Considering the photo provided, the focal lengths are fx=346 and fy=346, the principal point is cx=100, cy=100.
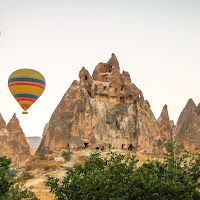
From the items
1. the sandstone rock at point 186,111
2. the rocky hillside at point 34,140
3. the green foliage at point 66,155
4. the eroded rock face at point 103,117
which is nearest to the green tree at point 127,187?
the green foliage at point 66,155

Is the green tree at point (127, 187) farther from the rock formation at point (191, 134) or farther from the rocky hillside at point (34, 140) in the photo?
the rocky hillside at point (34, 140)

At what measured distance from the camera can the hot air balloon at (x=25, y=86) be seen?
3934 centimetres

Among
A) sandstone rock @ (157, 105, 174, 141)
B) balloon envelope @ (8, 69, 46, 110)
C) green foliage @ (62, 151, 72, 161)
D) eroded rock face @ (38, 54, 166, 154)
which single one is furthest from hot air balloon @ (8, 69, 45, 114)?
sandstone rock @ (157, 105, 174, 141)

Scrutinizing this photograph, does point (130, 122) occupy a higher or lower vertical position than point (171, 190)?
higher

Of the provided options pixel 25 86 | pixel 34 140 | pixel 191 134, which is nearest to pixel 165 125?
pixel 191 134

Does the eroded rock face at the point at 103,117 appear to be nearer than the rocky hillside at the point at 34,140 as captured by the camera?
Yes

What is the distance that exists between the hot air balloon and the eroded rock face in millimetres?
11292

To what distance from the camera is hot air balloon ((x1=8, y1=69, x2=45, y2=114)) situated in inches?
1549

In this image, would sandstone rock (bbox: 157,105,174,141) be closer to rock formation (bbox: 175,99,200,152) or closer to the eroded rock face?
the eroded rock face

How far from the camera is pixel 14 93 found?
40219 millimetres

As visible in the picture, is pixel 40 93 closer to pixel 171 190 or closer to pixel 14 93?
pixel 14 93

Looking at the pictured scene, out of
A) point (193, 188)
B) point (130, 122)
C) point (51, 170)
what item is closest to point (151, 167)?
point (193, 188)

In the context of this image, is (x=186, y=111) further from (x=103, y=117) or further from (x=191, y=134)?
(x=103, y=117)

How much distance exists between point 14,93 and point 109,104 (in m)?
20.3
